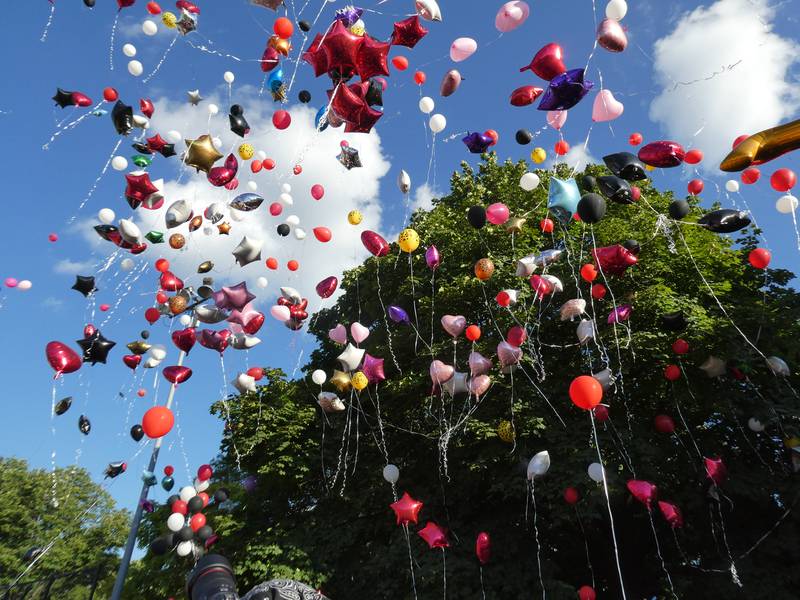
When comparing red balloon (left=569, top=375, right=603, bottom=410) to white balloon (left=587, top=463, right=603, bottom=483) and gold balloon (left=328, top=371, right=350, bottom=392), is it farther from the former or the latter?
gold balloon (left=328, top=371, right=350, bottom=392)

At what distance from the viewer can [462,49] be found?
7113 mm

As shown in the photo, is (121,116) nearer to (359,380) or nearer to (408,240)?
(408,240)

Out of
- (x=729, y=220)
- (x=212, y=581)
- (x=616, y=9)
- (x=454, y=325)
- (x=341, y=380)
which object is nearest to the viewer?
(x=212, y=581)

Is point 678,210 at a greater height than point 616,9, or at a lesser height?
lesser

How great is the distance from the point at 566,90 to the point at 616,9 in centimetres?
112

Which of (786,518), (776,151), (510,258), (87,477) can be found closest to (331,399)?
(510,258)

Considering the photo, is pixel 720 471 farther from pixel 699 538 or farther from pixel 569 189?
pixel 569 189

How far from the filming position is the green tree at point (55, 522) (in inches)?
1133

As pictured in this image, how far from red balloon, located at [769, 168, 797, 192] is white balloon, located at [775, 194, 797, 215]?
226 mm

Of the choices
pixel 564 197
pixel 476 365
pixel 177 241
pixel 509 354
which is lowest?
pixel 476 365

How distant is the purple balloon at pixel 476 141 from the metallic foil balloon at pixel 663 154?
242 centimetres

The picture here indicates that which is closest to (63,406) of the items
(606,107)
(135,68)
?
(135,68)

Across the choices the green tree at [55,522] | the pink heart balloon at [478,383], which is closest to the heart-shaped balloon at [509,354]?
the pink heart balloon at [478,383]

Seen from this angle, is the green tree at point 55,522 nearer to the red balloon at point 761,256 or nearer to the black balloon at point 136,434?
the black balloon at point 136,434
